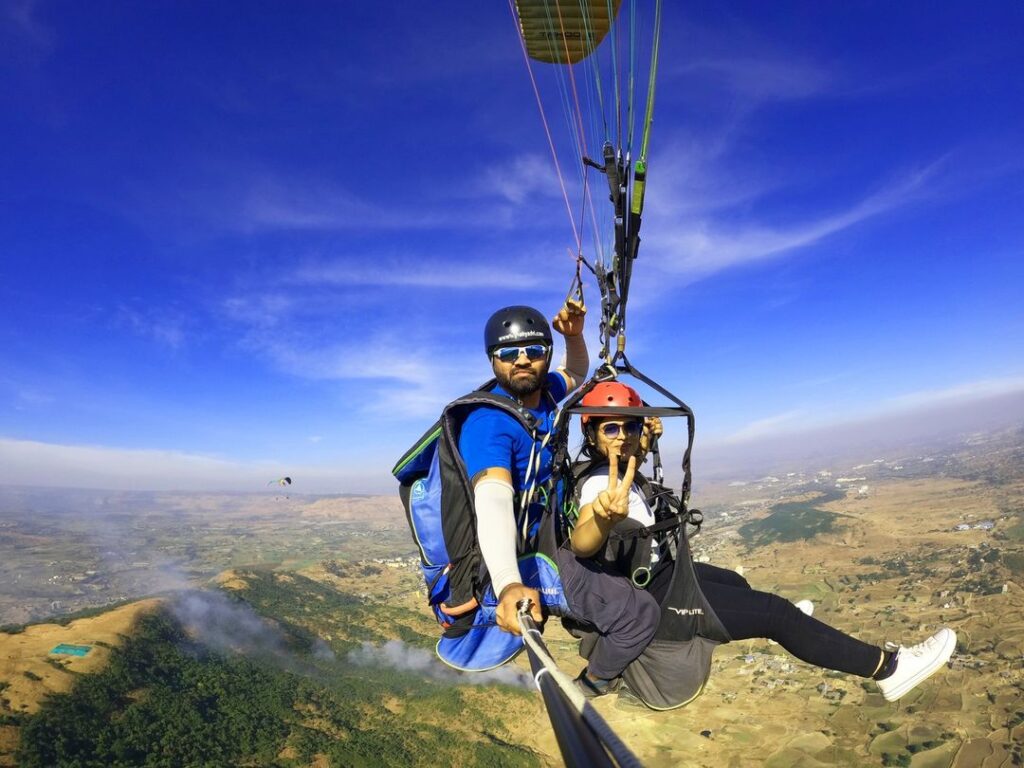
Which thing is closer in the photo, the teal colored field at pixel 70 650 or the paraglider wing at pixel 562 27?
the paraglider wing at pixel 562 27

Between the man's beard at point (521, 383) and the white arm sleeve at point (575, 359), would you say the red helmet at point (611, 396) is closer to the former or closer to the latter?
the man's beard at point (521, 383)

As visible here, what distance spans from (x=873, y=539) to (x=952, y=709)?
182 feet

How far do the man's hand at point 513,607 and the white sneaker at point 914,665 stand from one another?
327 cm

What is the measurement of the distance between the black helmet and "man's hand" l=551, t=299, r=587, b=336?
542 mm

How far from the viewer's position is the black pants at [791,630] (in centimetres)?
372

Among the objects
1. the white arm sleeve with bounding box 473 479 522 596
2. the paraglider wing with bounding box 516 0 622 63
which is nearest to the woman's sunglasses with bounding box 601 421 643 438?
the white arm sleeve with bounding box 473 479 522 596

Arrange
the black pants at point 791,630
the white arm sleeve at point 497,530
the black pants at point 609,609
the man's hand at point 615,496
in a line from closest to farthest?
1. the man's hand at point 615,496
2. the white arm sleeve at point 497,530
3. the black pants at point 609,609
4. the black pants at point 791,630

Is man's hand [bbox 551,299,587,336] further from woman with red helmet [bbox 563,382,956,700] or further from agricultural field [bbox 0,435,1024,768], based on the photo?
agricultural field [bbox 0,435,1024,768]

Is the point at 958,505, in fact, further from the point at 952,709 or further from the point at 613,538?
the point at 613,538

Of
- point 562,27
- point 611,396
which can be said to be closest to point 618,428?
point 611,396

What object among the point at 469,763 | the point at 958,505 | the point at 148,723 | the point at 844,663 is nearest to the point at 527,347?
the point at 844,663

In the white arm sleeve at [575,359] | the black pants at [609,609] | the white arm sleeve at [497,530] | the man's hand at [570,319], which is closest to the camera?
the white arm sleeve at [497,530]

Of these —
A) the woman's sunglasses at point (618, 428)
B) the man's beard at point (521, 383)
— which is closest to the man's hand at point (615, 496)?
the woman's sunglasses at point (618, 428)

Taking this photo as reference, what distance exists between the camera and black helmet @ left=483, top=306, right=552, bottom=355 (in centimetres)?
393
